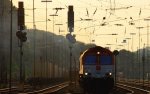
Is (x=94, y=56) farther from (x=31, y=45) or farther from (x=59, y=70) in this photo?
(x=31, y=45)

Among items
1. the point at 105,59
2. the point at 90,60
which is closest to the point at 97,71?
the point at 90,60

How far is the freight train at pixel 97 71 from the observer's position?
159ft

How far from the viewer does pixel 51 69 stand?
148250mm

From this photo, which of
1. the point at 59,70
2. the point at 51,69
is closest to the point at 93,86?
the point at 51,69

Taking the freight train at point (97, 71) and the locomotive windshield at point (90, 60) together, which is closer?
the freight train at point (97, 71)

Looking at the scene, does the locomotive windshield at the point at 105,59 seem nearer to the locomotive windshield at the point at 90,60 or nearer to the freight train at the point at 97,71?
the freight train at the point at 97,71

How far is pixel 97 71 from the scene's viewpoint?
48969 millimetres

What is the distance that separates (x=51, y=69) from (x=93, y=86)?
100052mm

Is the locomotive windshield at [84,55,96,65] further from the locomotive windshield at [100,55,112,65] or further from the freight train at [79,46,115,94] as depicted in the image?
the locomotive windshield at [100,55,112,65]

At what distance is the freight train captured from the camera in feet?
159

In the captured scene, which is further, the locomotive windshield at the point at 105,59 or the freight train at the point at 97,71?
the locomotive windshield at the point at 105,59

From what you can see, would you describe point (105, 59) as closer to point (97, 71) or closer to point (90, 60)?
point (90, 60)

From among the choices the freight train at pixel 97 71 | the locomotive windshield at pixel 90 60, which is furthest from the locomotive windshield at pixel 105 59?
the locomotive windshield at pixel 90 60

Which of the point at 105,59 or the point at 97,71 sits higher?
the point at 105,59
